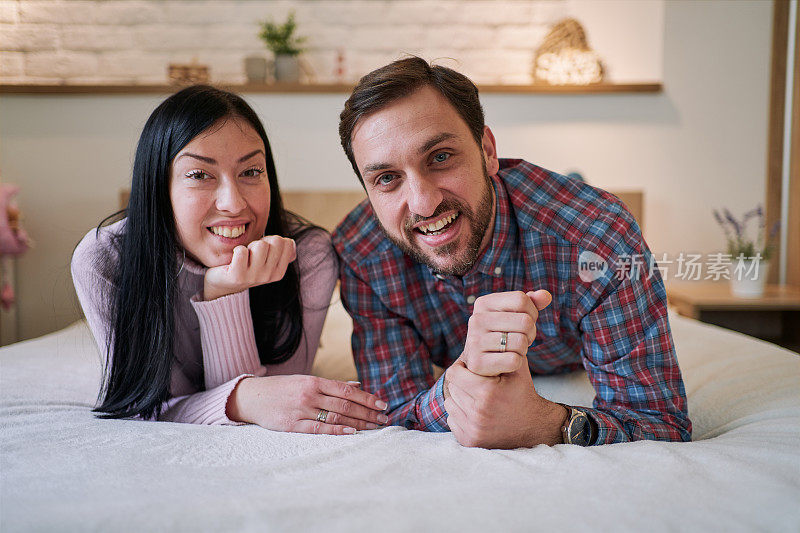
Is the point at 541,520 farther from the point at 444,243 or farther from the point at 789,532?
the point at 444,243

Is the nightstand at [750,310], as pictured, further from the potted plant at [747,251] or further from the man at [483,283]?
the man at [483,283]

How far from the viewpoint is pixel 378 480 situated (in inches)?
32.1

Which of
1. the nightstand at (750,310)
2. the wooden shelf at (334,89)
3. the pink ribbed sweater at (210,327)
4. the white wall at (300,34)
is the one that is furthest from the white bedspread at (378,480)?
the white wall at (300,34)

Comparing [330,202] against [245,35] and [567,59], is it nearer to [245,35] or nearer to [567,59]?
[245,35]

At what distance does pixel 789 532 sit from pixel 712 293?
2218 millimetres

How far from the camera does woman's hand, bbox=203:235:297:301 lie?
1210 millimetres

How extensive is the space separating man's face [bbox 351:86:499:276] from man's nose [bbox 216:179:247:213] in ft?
0.79

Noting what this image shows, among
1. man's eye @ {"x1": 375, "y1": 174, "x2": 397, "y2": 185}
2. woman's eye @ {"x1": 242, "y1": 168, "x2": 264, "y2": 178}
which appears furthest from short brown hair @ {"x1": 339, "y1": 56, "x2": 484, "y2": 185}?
woman's eye @ {"x1": 242, "y1": 168, "x2": 264, "y2": 178}

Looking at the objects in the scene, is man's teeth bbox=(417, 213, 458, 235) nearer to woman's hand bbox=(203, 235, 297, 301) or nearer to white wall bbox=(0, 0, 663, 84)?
woman's hand bbox=(203, 235, 297, 301)

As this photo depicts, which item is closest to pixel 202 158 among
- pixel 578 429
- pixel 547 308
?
pixel 547 308

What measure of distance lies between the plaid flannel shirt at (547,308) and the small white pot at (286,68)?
1.66 meters

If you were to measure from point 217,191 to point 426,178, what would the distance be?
41 cm

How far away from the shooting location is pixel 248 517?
2.31ft

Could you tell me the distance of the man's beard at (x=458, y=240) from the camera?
116cm
